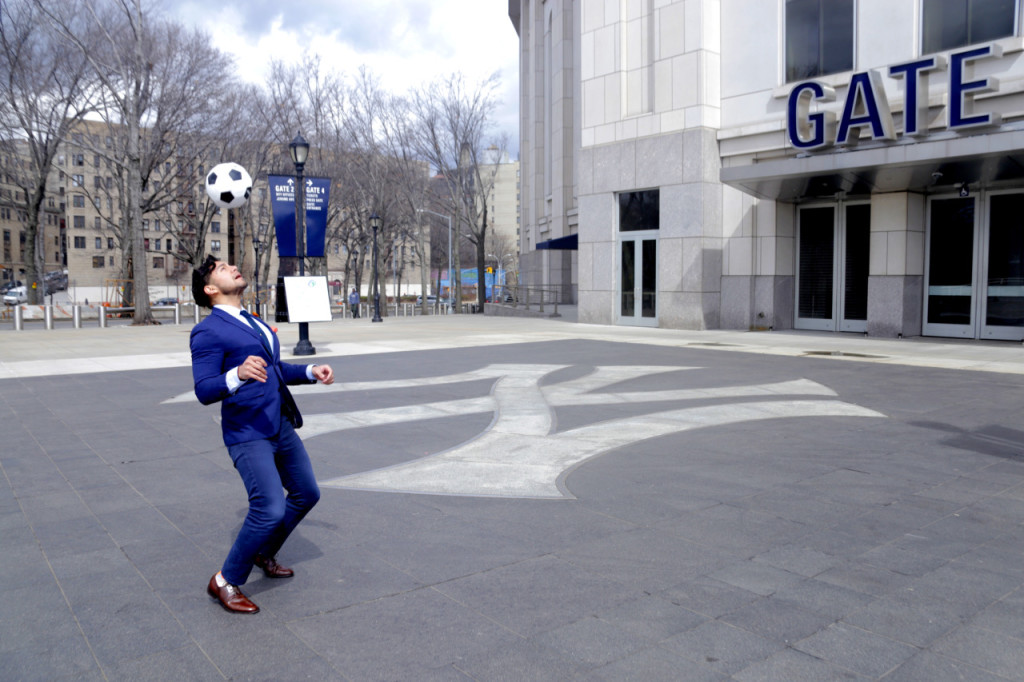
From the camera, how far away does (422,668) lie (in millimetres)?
3375

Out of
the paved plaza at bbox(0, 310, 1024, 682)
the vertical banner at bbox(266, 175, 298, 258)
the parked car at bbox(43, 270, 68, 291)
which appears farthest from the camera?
the parked car at bbox(43, 270, 68, 291)

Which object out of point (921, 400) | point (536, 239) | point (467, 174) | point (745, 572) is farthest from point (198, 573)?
point (536, 239)

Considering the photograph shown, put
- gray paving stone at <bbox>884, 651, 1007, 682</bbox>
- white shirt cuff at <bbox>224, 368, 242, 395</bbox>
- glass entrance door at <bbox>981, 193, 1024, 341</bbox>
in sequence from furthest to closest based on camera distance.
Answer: glass entrance door at <bbox>981, 193, 1024, 341</bbox>
white shirt cuff at <bbox>224, 368, 242, 395</bbox>
gray paving stone at <bbox>884, 651, 1007, 682</bbox>

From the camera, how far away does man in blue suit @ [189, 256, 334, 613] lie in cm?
392

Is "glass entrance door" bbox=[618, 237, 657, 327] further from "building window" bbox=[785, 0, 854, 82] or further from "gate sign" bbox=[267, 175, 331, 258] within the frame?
"gate sign" bbox=[267, 175, 331, 258]

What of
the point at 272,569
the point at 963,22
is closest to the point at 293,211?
the point at 272,569

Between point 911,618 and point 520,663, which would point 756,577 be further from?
point 520,663

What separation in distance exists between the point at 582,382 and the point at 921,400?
4.69 meters

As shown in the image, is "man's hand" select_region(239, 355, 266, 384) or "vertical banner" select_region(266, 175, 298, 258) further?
"vertical banner" select_region(266, 175, 298, 258)

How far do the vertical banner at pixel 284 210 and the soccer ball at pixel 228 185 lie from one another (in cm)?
493

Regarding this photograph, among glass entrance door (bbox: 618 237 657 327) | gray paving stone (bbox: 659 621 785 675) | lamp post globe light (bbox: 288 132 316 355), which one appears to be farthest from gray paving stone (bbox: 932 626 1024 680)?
glass entrance door (bbox: 618 237 657 327)

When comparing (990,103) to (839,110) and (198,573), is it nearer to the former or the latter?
(839,110)

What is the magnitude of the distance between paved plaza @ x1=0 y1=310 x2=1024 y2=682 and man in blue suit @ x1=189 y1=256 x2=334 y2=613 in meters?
0.32

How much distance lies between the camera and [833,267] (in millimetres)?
21484
